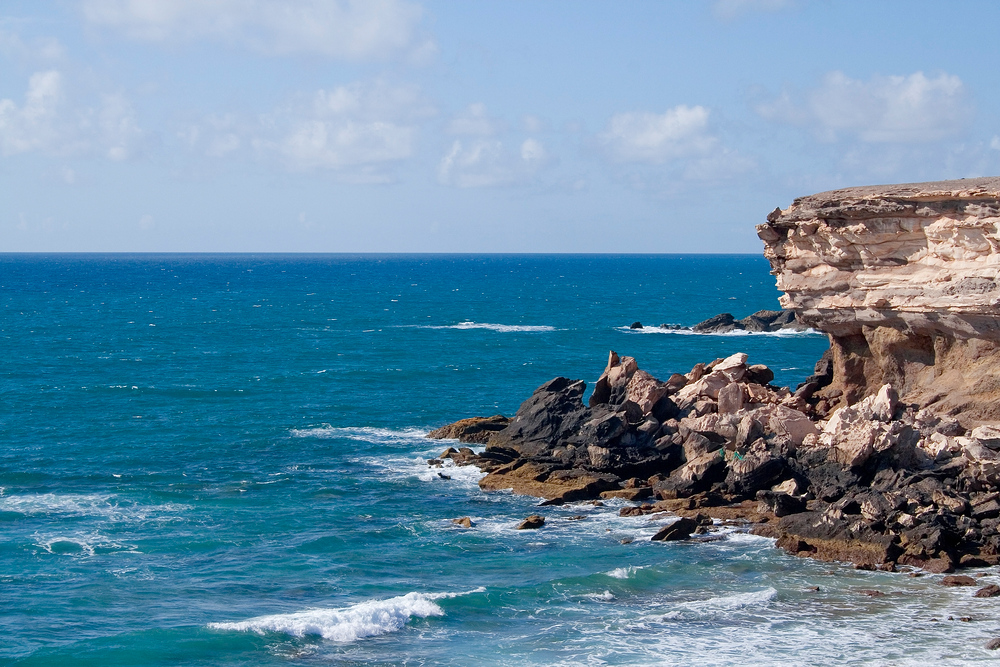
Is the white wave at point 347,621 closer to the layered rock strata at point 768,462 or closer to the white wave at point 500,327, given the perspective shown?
the layered rock strata at point 768,462

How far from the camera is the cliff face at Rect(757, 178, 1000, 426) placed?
1348 inches

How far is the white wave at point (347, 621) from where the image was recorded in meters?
25.5

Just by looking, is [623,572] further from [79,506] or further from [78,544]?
[79,506]

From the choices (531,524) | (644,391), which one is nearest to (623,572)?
(531,524)

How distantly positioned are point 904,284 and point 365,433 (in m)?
25.7

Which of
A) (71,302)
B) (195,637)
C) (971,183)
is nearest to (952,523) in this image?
(971,183)

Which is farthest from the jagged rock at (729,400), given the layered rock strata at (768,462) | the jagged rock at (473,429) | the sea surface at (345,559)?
the jagged rock at (473,429)

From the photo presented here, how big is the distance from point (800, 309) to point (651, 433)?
7.82 meters

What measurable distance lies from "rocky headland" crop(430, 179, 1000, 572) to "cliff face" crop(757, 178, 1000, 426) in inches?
2.4

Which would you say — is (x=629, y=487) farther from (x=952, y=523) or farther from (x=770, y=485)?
(x=952, y=523)

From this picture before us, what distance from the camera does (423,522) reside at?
34688 millimetres

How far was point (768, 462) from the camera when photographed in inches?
1368

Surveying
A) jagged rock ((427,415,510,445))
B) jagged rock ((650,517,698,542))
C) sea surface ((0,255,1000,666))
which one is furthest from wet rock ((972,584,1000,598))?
jagged rock ((427,415,510,445))

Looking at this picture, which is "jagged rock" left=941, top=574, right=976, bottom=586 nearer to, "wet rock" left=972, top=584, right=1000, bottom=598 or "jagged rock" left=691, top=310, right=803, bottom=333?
"wet rock" left=972, top=584, right=1000, bottom=598
